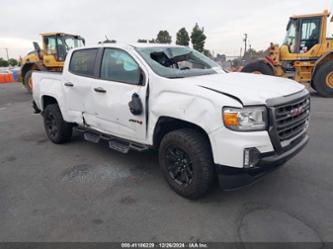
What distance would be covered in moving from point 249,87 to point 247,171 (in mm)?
918

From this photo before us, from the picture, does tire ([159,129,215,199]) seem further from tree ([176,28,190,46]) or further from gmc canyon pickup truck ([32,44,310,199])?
tree ([176,28,190,46])

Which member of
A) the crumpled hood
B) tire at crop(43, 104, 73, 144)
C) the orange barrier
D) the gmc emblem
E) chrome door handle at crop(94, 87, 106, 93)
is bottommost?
tire at crop(43, 104, 73, 144)

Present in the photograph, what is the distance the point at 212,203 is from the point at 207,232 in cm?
52

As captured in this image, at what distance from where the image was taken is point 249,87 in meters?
2.79

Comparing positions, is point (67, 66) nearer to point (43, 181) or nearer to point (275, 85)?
point (43, 181)

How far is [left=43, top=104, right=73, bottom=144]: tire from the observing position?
197 inches

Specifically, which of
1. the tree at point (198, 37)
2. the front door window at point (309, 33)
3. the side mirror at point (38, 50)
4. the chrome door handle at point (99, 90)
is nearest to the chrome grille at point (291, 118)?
the chrome door handle at point (99, 90)

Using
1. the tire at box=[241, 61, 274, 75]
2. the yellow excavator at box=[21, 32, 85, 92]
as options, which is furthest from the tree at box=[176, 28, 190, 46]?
the tire at box=[241, 61, 274, 75]

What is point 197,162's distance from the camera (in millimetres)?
2803

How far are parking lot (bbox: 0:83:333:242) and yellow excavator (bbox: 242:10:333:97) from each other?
6.64 meters

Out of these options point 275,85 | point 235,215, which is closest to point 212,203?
point 235,215

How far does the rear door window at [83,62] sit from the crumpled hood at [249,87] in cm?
183

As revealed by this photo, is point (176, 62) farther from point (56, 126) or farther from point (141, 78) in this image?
point (56, 126)

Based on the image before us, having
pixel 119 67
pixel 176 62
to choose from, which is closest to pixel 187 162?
pixel 176 62
